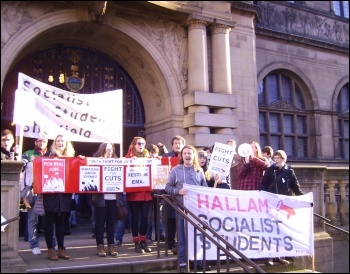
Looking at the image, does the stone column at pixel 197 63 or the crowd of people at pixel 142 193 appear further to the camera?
the stone column at pixel 197 63

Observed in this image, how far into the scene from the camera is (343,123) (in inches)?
686

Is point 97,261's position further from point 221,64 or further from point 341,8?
point 341,8

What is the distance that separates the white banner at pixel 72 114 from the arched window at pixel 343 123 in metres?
11.3

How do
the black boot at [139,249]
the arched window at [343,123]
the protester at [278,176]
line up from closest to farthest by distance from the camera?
the black boot at [139,249] → the protester at [278,176] → the arched window at [343,123]

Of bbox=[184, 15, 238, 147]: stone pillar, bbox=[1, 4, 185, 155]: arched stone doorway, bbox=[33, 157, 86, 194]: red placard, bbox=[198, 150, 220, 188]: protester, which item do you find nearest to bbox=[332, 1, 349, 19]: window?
bbox=[184, 15, 238, 147]: stone pillar

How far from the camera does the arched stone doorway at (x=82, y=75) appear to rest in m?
11.5

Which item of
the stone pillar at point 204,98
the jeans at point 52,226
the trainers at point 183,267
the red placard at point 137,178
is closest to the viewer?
the trainers at point 183,267

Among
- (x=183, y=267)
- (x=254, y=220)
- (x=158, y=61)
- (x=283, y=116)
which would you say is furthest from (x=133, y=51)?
(x=183, y=267)

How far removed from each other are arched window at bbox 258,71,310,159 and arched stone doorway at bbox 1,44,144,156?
4971 mm

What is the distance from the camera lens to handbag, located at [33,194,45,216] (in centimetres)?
712

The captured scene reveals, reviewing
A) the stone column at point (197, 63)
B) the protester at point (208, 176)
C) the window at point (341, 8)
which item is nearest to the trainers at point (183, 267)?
the protester at point (208, 176)

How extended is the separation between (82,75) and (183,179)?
6229mm

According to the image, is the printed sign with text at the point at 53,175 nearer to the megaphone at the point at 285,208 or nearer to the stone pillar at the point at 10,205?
the stone pillar at the point at 10,205

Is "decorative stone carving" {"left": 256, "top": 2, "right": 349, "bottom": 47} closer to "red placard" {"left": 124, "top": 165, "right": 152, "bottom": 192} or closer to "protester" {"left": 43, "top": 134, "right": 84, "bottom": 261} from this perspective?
"red placard" {"left": 124, "top": 165, "right": 152, "bottom": 192}
